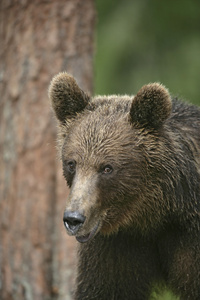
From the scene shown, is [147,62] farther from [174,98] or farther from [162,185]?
[162,185]

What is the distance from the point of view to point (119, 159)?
5.39 m

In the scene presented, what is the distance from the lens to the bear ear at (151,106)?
544cm

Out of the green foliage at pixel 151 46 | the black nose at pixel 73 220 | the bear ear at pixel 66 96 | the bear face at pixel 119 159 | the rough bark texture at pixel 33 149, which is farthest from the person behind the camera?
the green foliage at pixel 151 46

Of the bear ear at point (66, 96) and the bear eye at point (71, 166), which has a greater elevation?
the bear ear at point (66, 96)

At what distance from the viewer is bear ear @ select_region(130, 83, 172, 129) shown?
17.8 ft

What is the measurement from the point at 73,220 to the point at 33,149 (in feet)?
11.8

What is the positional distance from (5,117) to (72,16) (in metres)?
1.65

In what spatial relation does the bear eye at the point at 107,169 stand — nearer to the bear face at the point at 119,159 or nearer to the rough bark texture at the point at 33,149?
the bear face at the point at 119,159

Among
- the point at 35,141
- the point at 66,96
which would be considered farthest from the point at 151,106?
the point at 35,141

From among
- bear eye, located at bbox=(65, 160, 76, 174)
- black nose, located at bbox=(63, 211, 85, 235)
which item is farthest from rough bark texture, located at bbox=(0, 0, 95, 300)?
black nose, located at bbox=(63, 211, 85, 235)

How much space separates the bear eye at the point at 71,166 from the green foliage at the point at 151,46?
311 inches

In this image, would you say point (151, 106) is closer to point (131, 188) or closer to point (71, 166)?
point (131, 188)

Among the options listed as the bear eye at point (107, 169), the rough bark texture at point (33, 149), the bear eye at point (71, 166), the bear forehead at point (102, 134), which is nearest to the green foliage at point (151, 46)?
the rough bark texture at point (33, 149)

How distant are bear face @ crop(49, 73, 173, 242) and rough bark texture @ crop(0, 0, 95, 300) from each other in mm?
2749
